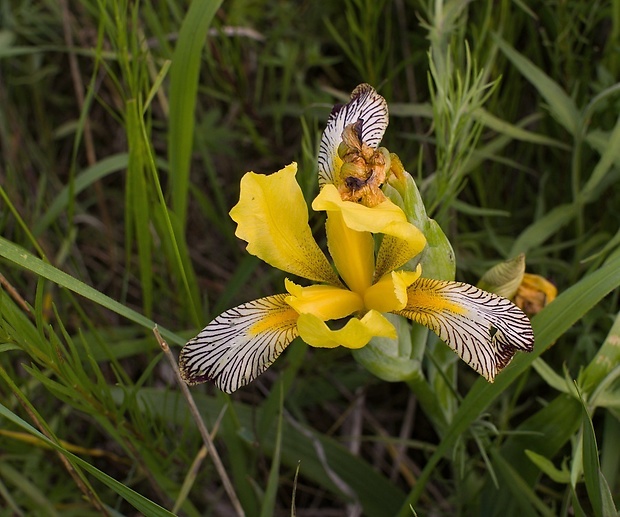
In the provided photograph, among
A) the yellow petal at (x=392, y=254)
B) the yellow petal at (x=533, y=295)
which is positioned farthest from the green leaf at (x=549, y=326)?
the yellow petal at (x=392, y=254)

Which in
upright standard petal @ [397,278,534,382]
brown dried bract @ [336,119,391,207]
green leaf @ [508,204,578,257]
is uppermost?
brown dried bract @ [336,119,391,207]

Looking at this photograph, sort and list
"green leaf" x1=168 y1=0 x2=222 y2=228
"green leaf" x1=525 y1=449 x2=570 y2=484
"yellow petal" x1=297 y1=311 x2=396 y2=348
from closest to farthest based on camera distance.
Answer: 1. "yellow petal" x1=297 y1=311 x2=396 y2=348
2. "green leaf" x1=525 y1=449 x2=570 y2=484
3. "green leaf" x1=168 y1=0 x2=222 y2=228

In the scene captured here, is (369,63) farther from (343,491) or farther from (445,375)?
(343,491)

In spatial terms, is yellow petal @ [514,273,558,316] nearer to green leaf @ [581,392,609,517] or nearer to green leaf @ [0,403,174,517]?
green leaf @ [581,392,609,517]

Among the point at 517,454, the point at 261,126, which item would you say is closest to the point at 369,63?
the point at 261,126

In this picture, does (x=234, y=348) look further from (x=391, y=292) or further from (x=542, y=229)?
(x=542, y=229)

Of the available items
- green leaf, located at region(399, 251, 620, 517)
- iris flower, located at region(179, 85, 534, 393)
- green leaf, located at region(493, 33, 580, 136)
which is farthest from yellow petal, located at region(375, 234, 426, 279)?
green leaf, located at region(493, 33, 580, 136)
